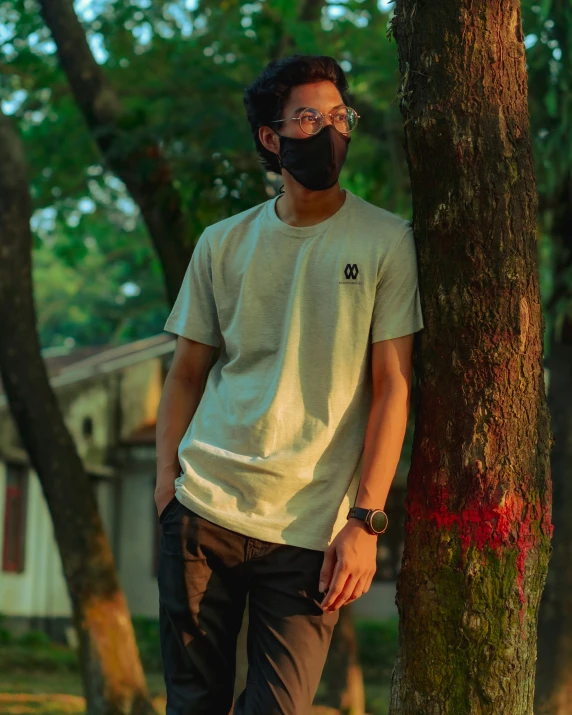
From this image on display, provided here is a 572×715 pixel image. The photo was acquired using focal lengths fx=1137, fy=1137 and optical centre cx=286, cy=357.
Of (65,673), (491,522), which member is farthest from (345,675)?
(491,522)

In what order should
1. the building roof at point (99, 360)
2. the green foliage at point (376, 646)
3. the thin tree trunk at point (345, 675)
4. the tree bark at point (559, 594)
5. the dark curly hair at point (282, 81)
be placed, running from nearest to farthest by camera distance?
the dark curly hair at point (282, 81)
the tree bark at point (559, 594)
the thin tree trunk at point (345, 675)
the green foliage at point (376, 646)
the building roof at point (99, 360)

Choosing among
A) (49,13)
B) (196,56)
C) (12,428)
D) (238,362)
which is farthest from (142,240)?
(238,362)

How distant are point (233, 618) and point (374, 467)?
0.66 meters

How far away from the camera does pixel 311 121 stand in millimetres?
3396

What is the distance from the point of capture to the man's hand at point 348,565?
3.01m

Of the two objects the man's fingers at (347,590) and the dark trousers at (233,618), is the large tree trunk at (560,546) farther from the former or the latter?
the man's fingers at (347,590)

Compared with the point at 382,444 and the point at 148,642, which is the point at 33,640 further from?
the point at 382,444

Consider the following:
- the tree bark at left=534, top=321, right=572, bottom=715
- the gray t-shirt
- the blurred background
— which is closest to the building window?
the blurred background

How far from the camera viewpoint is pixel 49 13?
9.49 metres

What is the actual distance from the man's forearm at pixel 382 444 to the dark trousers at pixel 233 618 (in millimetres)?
229

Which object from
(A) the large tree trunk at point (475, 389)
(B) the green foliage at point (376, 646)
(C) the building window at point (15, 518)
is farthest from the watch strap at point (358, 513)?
(C) the building window at point (15, 518)

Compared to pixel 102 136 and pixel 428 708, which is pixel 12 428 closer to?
pixel 102 136

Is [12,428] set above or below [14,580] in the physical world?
above

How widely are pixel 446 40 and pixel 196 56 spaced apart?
8.41m
